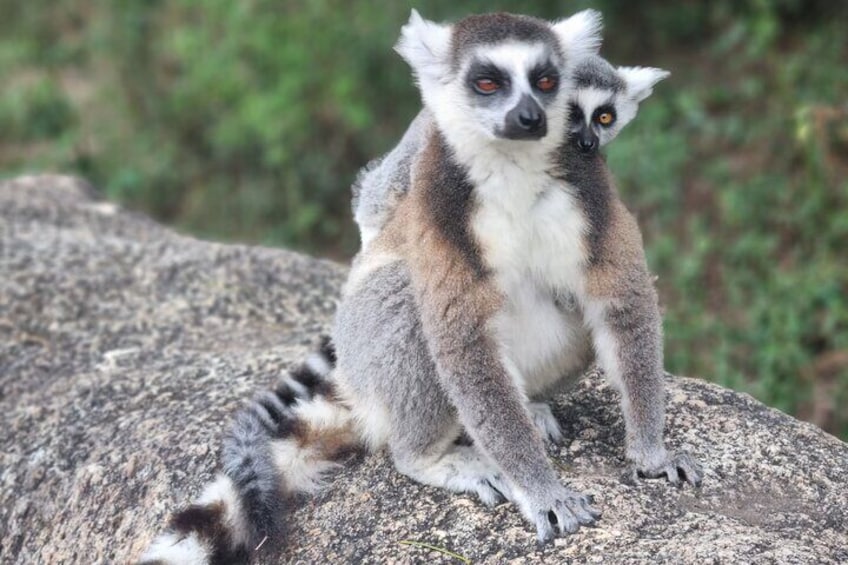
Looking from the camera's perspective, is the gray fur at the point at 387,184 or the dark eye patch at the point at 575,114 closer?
the dark eye patch at the point at 575,114

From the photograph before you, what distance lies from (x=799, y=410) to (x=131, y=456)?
4373mm

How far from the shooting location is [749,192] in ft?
27.9

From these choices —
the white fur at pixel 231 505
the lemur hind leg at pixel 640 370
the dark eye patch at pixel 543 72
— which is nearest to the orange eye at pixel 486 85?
the dark eye patch at pixel 543 72

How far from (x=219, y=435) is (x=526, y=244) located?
1.60m

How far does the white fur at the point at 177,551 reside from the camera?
3.65 metres

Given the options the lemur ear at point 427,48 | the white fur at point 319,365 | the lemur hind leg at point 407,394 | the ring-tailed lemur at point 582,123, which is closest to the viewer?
the lemur hind leg at point 407,394

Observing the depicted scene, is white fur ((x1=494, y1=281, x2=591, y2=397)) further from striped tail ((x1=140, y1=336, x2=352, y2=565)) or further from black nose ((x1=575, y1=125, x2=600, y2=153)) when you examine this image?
striped tail ((x1=140, y1=336, x2=352, y2=565))

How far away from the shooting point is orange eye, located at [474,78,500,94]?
12.4 feet

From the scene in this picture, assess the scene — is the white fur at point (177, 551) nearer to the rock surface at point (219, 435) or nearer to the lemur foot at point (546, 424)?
the rock surface at point (219, 435)

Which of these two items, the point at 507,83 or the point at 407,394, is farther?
the point at 407,394

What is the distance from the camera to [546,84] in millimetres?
3803

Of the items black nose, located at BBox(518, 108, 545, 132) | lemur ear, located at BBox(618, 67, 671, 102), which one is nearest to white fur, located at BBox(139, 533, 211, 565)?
black nose, located at BBox(518, 108, 545, 132)

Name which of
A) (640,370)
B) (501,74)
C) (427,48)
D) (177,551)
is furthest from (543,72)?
(177,551)

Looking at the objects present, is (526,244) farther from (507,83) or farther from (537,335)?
(507,83)
